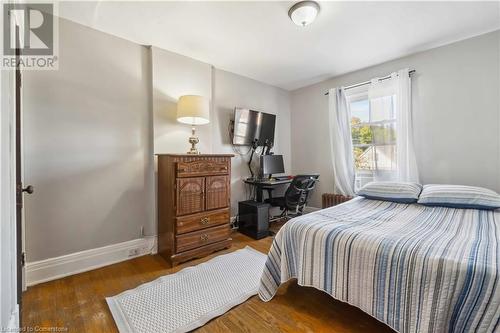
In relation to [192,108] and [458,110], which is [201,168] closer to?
[192,108]

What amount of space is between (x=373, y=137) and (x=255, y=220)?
7.38ft

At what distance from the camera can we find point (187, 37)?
2.43 metres

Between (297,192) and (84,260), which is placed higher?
(297,192)

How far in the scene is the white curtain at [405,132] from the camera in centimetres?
285

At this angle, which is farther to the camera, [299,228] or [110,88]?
[110,88]

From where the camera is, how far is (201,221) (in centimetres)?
247

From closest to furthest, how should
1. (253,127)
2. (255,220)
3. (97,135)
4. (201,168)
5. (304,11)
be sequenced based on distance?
(304,11) < (97,135) < (201,168) < (255,220) < (253,127)

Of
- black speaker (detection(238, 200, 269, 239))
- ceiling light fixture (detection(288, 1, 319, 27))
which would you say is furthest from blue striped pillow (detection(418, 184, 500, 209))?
ceiling light fixture (detection(288, 1, 319, 27))

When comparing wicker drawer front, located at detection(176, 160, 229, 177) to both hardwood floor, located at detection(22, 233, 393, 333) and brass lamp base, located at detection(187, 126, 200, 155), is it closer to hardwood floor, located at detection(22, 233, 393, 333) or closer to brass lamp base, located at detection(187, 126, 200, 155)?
brass lamp base, located at detection(187, 126, 200, 155)

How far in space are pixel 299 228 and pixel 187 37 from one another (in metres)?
2.42

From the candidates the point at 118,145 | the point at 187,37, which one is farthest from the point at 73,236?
the point at 187,37

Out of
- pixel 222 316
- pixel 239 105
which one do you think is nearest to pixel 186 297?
pixel 222 316

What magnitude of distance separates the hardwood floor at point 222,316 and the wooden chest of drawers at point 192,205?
0.44 m

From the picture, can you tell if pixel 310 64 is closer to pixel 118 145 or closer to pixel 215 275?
pixel 118 145
